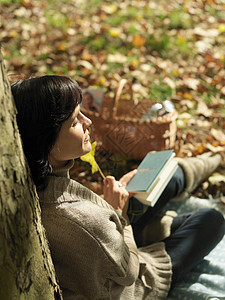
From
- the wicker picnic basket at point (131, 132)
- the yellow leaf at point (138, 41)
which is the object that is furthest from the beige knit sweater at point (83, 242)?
the yellow leaf at point (138, 41)

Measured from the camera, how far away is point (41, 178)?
1.24m

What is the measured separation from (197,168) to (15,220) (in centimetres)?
174

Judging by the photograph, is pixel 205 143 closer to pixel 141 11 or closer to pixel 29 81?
pixel 29 81

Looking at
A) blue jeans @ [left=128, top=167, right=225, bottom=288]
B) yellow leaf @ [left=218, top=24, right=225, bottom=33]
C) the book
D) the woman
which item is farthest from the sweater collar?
yellow leaf @ [left=218, top=24, right=225, bottom=33]

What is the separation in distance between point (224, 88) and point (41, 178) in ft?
8.53

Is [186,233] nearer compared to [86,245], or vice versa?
[86,245]

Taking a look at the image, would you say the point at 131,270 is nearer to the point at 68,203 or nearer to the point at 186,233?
the point at 68,203

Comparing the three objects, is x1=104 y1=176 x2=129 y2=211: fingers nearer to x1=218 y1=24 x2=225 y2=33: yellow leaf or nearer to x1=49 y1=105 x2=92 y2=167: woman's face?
x1=49 y1=105 x2=92 y2=167: woman's face

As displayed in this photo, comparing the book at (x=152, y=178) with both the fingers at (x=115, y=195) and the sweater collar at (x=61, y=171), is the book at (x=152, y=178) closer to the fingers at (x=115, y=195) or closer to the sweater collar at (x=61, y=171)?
the fingers at (x=115, y=195)

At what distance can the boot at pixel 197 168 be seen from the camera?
7.64ft

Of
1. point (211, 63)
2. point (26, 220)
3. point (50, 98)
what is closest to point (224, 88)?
point (211, 63)

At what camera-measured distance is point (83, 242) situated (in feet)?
4.12

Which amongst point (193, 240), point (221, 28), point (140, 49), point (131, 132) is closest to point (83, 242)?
point (193, 240)

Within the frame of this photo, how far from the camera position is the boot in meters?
2.33
